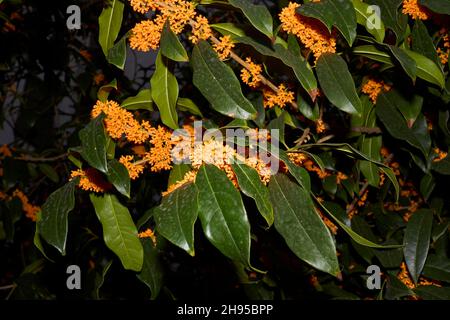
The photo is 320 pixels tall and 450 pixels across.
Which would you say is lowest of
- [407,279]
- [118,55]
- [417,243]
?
[407,279]

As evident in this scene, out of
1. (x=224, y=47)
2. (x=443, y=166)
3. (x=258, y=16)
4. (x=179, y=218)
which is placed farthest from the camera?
(x=443, y=166)

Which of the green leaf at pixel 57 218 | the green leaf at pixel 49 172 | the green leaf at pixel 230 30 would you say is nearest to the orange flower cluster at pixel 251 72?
the green leaf at pixel 230 30

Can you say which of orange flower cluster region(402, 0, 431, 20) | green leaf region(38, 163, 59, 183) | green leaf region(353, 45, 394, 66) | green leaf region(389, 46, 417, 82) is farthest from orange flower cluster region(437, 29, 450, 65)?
green leaf region(38, 163, 59, 183)

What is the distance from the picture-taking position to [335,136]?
114 cm

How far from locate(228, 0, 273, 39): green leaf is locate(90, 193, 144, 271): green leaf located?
42 cm

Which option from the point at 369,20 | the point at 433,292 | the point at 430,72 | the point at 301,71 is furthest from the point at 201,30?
the point at 433,292

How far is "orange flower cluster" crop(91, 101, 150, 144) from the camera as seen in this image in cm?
86

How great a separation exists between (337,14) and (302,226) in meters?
0.34

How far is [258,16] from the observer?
2.45 ft

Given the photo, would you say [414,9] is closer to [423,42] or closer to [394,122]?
[423,42]

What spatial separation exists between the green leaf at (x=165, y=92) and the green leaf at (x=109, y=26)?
0.41 feet

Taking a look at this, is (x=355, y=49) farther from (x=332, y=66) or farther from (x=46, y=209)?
(x=46, y=209)

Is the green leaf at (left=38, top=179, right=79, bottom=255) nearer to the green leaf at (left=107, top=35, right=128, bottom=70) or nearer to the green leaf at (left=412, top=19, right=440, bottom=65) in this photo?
the green leaf at (left=107, top=35, right=128, bottom=70)

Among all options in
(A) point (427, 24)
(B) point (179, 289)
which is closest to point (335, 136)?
(A) point (427, 24)
